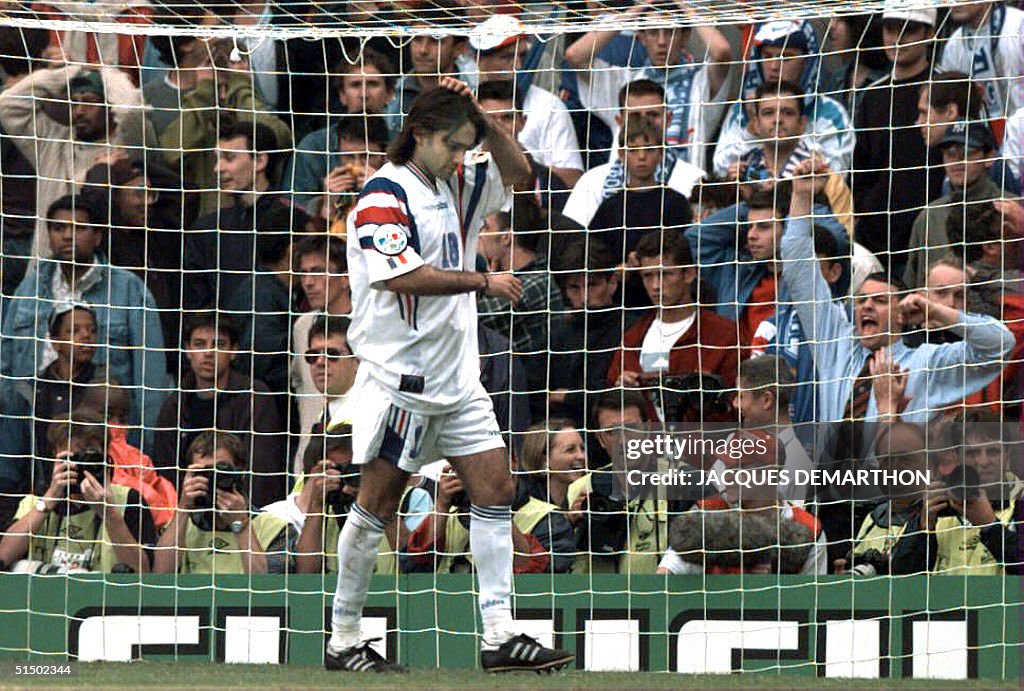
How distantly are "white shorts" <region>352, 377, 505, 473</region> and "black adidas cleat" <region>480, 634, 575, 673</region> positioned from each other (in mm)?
715

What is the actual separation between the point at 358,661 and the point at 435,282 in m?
1.45

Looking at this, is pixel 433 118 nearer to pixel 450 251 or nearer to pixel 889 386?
pixel 450 251

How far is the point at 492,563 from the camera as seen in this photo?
5.98 m

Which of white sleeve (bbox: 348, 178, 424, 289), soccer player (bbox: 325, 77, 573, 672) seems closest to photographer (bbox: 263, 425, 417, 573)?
soccer player (bbox: 325, 77, 573, 672)

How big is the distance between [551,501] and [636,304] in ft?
4.16

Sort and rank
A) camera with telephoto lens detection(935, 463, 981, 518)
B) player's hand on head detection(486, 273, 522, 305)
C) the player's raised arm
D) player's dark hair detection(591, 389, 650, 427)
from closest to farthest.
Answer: player's hand on head detection(486, 273, 522, 305) < the player's raised arm < camera with telephoto lens detection(935, 463, 981, 518) < player's dark hair detection(591, 389, 650, 427)

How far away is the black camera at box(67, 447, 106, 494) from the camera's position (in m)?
8.20

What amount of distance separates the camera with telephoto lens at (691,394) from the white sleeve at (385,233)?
2544 mm

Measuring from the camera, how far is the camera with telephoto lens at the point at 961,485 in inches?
295

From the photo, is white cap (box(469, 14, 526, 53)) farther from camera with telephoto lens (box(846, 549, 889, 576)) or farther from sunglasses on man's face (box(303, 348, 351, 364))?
camera with telephoto lens (box(846, 549, 889, 576))

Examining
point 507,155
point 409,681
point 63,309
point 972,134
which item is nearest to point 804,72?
point 972,134

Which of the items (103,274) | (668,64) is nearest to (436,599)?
(103,274)

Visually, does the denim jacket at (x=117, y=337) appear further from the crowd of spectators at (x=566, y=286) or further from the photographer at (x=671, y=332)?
the photographer at (x=671, y=332)

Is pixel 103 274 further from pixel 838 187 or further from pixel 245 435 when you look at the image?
pixel 838 187
